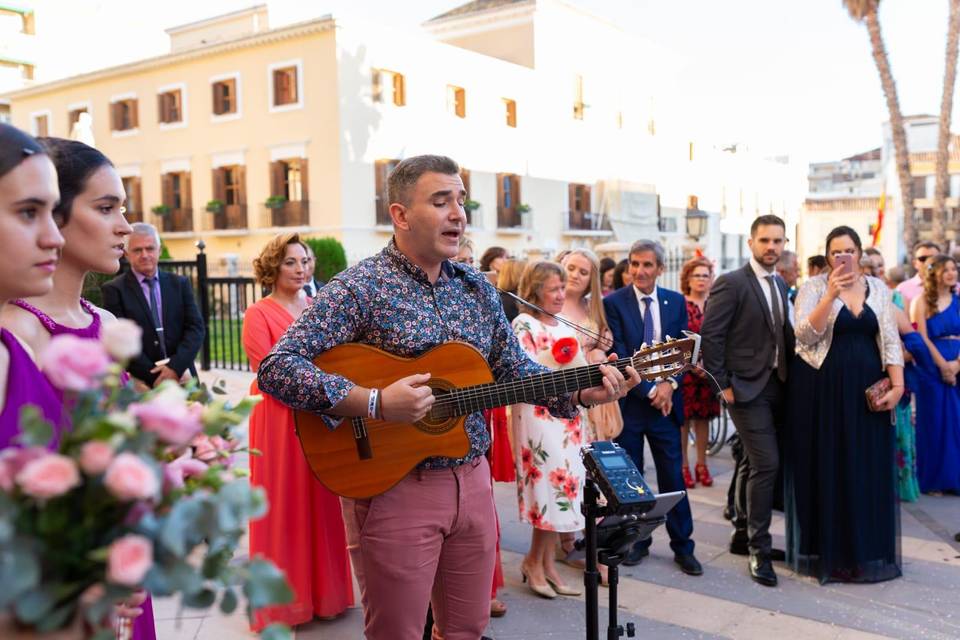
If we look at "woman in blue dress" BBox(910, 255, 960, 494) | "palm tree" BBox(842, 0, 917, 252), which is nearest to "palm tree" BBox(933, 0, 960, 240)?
"palm tree" BBox(842, 0, 917, 252)

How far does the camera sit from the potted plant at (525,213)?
31339 mm

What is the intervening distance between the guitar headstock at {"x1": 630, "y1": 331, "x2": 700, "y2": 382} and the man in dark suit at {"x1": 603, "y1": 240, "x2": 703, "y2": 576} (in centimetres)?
205

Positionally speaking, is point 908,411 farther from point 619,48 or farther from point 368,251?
point 619,48

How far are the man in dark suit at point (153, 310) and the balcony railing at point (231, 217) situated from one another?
2388 centimetres

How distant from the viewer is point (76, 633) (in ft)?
3.87

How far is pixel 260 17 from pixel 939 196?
75.9ft

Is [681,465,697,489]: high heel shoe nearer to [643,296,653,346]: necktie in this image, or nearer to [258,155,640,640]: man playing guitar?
[643,296,653,346]: necktie

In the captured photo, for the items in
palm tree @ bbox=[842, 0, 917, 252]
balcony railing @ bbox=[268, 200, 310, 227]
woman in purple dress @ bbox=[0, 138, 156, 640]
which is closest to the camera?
woman in purple dress @ bbox=[0, 138, 156, 640]

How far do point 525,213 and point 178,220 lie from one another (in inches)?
502

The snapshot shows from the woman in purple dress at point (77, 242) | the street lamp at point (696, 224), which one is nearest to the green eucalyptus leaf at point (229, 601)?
the woman in purple dress at point (77, 242)

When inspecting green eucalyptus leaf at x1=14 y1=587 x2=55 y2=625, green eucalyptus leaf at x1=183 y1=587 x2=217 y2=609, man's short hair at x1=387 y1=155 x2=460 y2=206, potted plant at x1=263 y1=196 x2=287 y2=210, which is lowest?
green eucalyptus leaf at x1=183 y1=587 x2=217 y2=609

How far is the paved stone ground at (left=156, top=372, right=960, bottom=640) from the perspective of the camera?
14.3 ft

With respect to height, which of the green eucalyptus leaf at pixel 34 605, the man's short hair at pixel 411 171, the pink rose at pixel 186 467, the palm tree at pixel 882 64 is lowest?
the green eucalyptus leaf at pixel 34 605

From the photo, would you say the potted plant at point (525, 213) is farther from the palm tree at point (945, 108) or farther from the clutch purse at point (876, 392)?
the clutch purse at point (876, 392)
